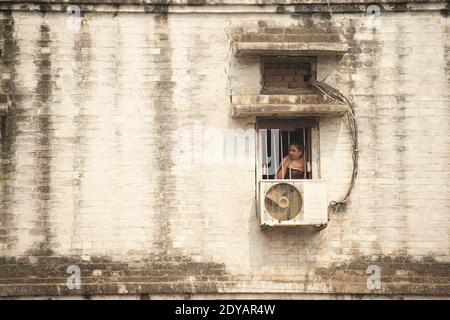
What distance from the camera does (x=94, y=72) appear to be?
14.9 meters

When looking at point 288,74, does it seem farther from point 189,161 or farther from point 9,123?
point 9,123

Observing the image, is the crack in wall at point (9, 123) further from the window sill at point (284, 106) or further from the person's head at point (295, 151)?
the person's head at point (295, 151)

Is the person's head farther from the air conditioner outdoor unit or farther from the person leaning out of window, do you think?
the air conditioner outdoor unit

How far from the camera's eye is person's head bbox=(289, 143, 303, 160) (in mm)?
14984

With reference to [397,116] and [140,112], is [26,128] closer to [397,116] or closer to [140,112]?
[140,112]

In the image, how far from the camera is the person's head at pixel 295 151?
49.2 ft

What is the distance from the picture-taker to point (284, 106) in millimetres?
14539

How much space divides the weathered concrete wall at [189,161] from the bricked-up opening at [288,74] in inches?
8.0

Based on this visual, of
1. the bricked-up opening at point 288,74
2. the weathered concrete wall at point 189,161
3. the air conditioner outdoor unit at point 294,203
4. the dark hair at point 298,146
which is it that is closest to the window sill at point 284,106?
the weathered concrete wall at point 189,161

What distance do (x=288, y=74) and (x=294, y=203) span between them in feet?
6.91

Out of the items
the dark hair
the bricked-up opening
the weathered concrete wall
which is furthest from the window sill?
the dark hair
